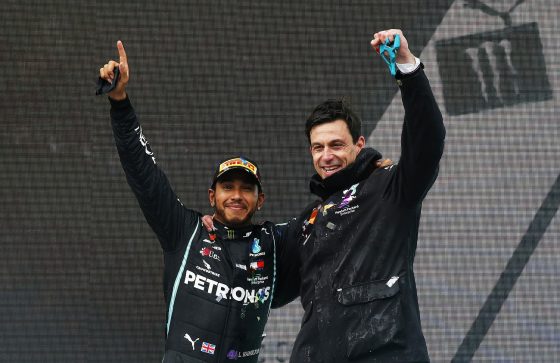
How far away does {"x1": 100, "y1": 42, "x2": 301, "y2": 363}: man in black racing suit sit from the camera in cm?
200

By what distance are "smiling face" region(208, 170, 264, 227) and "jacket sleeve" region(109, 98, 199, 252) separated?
9 centimetres

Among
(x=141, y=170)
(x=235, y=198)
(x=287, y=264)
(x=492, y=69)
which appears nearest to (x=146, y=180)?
(x=141, y=170)

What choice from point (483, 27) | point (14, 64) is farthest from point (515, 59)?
point (14, 64)

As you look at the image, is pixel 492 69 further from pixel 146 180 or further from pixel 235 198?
pixel 146 180

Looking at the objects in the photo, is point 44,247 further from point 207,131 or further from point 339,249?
point 339,249

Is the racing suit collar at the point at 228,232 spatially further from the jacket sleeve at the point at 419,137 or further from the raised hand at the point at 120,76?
the jacket sleeve at the point at 419,137

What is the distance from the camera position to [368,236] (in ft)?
5.69

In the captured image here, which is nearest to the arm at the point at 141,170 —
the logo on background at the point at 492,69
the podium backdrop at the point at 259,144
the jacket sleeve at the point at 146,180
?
the jacket sleeve at the point at 146,180

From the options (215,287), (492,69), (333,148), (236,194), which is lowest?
(215,287)

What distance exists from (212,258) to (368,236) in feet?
1.59

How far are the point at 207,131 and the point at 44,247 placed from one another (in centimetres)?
88

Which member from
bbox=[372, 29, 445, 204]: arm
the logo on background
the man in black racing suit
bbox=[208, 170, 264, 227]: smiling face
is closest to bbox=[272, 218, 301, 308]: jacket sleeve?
the man in black racing suit

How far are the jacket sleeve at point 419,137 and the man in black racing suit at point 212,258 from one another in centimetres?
53

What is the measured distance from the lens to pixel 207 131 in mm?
3797
